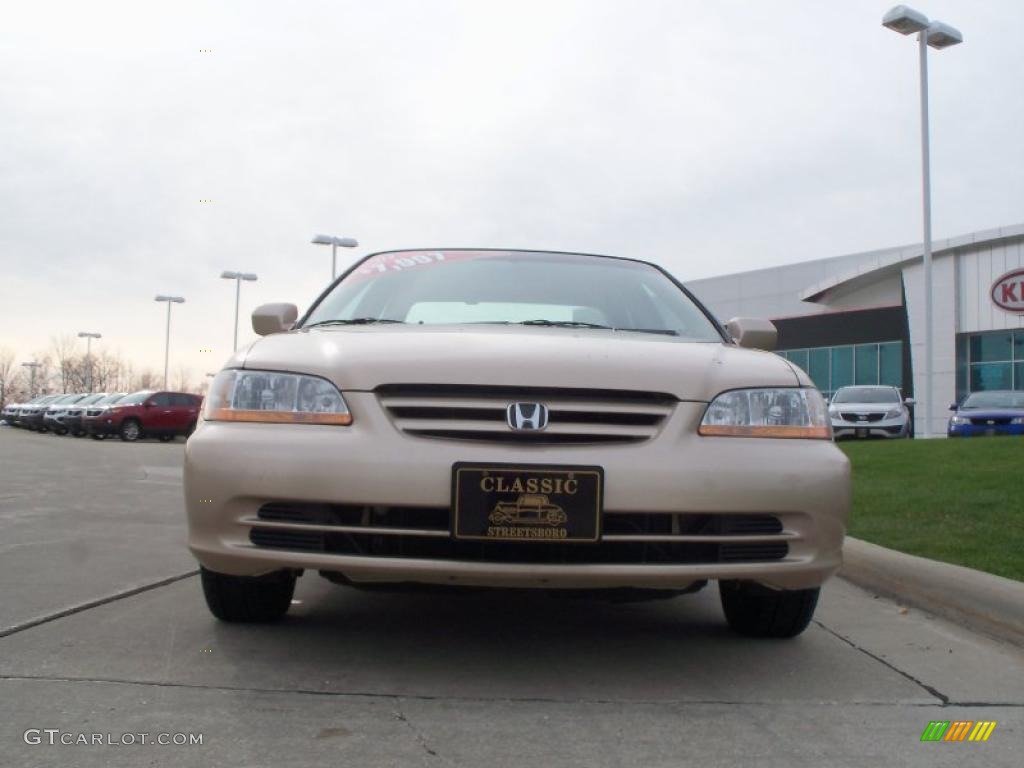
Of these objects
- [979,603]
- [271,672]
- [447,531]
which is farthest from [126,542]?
[979,603]

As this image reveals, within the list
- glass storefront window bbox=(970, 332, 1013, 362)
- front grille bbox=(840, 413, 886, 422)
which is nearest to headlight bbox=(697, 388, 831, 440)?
front grille bbox=(840, 413, 886, 422)

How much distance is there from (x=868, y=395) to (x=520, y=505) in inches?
789

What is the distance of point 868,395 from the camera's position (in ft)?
→ 70.4

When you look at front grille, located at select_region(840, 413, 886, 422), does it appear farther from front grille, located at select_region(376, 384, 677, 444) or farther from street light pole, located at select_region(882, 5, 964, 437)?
front grille, located at select_region(376, 384, 677, 444)

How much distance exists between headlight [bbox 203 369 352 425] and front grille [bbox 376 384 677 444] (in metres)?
0.16

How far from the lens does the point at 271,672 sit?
3.17m

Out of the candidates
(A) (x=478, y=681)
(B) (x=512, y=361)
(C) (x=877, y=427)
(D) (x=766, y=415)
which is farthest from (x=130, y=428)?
(D) (x=766, y=415)

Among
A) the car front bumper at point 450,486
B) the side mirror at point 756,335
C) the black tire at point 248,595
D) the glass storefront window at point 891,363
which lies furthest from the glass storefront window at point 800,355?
the car front bumper at point 450,486

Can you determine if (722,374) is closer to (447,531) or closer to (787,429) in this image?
(787,429)

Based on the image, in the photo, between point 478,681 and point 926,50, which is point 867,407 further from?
point 478,681

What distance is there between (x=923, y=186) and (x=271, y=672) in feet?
65.2

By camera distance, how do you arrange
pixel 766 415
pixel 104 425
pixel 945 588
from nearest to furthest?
1. pixel 766 415
2. pixel 945 588
3. pixel 104 425

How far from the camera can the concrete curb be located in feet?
13.4

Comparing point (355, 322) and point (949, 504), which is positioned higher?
point (355, 322)
